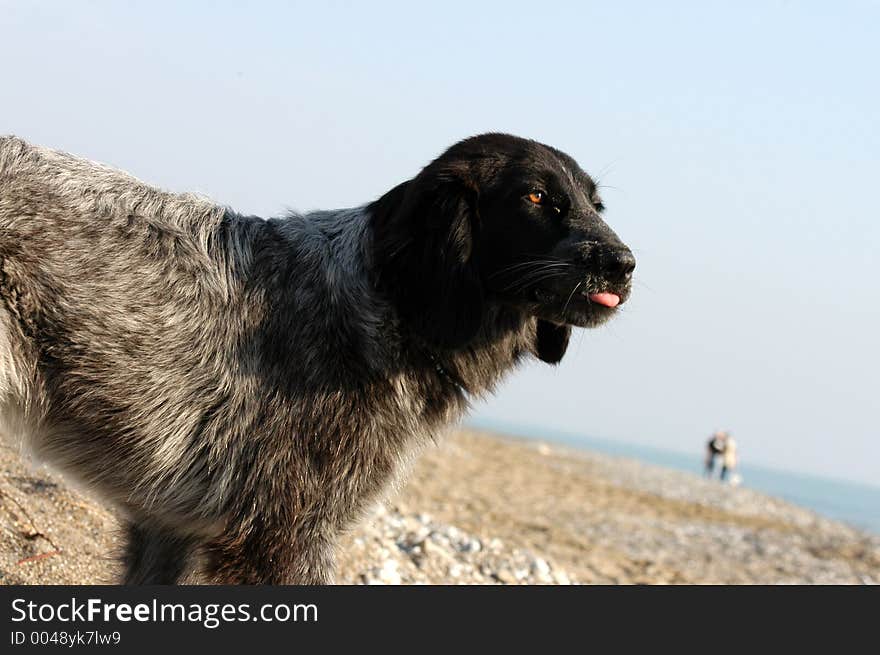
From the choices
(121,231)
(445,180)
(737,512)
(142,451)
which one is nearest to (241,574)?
(142,451)

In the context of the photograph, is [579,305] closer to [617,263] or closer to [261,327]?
[617,263]

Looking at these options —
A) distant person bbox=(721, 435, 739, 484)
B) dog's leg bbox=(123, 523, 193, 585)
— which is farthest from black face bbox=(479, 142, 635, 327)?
distant person bbox=(721, 435, 739, 484)

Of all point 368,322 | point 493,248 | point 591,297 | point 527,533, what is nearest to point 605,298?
point 591,297

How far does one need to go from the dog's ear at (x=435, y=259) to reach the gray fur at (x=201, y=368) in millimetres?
122

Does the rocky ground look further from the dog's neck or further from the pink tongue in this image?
the pink tongue

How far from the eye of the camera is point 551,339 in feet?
17.9

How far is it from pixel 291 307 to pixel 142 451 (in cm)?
97

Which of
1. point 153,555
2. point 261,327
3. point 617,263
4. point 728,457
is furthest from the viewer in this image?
point 728,457

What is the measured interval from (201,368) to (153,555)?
1.17 m

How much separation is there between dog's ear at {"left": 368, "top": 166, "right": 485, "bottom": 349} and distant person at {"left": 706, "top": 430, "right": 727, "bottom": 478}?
30.2 meters

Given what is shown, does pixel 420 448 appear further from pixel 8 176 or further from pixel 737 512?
pixel 737 512

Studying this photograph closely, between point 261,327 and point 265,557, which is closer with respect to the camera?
point 265,557

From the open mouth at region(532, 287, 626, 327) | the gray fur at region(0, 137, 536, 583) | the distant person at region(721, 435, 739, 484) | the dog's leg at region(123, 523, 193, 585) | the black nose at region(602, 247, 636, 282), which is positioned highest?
the black nose at region(602, 247, 636, 282)

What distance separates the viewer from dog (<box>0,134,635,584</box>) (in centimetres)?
470
